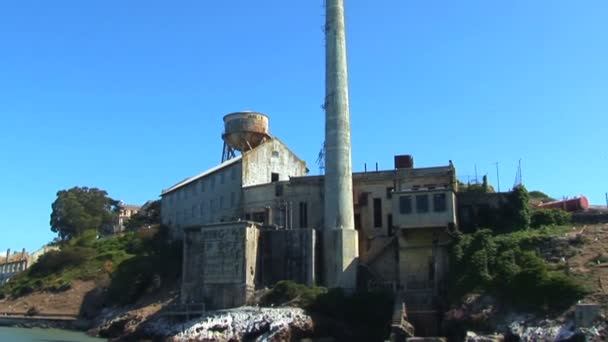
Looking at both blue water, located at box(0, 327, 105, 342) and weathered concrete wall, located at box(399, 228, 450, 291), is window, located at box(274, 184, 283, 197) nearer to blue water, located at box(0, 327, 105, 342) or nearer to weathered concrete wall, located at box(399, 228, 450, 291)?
weathered concrete wall, located at box(399, 228, 450, 291)

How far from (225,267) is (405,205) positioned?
12.6 m

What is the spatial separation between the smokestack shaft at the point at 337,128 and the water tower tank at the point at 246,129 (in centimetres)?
1629

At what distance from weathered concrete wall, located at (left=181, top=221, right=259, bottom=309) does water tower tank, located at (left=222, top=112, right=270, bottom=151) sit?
17668 millimetres

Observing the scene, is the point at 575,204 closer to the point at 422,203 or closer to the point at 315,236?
the point at 422,203

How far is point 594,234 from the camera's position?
43.9 meters

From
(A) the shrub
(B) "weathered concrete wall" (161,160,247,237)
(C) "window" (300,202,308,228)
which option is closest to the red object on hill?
(C) "window" (300,202,308,228)

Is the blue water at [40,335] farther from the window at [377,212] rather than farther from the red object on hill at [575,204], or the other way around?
the red object on hill at [575,204]

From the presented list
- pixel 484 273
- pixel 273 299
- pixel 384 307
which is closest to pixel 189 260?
pixel 273 299

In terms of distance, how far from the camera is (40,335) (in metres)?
53.2

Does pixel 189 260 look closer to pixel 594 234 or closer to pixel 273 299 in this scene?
pixel 273 299

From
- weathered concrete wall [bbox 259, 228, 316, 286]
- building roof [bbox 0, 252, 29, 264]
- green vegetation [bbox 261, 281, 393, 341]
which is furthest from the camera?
building roof [bbox 0, 252, 29, 264]

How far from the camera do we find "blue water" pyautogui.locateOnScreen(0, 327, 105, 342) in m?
49.2

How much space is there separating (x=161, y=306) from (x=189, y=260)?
455cm

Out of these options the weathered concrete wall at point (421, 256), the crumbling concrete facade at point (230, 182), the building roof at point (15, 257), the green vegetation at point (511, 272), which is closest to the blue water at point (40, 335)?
the crumbling concrete facade at point (230, 182)
